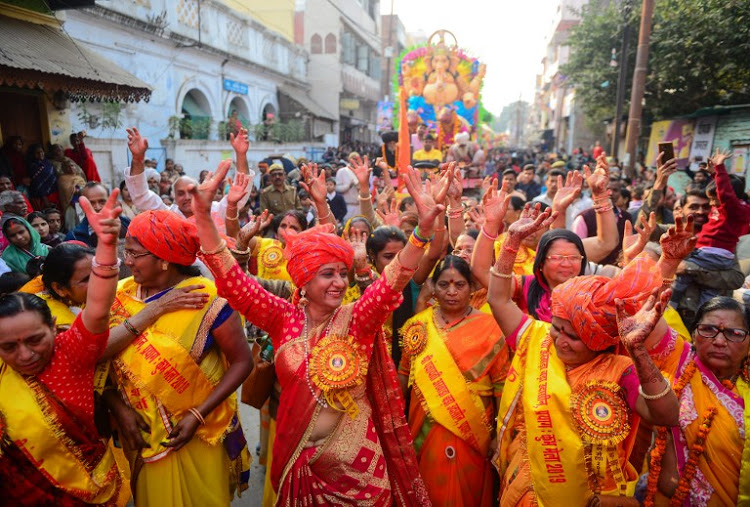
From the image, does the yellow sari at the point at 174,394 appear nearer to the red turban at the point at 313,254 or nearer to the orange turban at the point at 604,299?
the red turban at the point at 313,254

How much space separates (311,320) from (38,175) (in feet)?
21.8

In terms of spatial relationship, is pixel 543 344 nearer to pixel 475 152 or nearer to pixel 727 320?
pixel 727 320

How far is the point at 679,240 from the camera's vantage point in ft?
6.84

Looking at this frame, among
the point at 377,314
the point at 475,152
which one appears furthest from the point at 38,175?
the point at 475,152

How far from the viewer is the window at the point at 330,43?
26.1 m

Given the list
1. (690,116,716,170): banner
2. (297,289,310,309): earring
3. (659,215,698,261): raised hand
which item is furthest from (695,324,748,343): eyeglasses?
(690,116,716,170): banner

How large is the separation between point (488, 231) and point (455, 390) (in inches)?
32.4

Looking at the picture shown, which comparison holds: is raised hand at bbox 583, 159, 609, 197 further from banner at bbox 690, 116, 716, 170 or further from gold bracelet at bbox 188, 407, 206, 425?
banner at bbox 690, 116, 716, 170

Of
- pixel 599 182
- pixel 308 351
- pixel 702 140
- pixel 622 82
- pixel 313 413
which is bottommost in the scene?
pixel 313 413

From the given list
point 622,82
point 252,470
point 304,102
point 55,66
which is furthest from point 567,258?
point 304,102

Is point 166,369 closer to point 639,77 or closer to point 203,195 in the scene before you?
point 203,195

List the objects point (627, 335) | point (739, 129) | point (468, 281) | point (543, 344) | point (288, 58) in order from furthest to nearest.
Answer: point (288, 58) < point (739, 129) < point (468, 281) < point (543, 344) < point (627, 335)

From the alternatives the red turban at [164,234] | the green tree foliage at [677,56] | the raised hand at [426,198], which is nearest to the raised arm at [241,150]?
the red turban at [164,234]

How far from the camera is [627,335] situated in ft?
5.13
